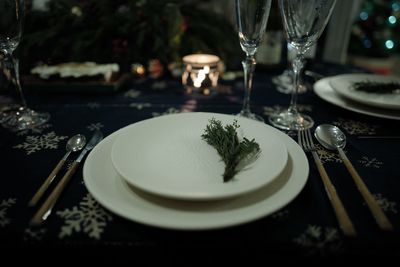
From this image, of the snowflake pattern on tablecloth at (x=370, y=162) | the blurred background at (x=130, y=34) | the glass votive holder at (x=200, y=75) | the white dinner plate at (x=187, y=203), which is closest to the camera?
the white dinner plate at (x=187, y=203)

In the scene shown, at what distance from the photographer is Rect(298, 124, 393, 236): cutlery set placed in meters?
0.34

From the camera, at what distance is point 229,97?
2.85ft

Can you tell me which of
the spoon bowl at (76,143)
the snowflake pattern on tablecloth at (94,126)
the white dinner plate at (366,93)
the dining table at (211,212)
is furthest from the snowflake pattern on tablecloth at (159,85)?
the white dinner plate at (366,93)

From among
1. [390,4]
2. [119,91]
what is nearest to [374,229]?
[119,91]

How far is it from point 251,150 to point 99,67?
625 millimetres

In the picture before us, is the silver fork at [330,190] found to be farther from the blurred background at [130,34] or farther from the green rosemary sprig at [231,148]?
the blurred background at [130,34]

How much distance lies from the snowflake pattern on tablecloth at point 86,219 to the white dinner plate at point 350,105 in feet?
1.99

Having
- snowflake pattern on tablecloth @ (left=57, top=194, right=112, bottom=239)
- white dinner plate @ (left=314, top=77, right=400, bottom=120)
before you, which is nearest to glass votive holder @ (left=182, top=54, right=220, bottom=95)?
white dinner plate @ (left=314, top=77, right=400, bottom=120)

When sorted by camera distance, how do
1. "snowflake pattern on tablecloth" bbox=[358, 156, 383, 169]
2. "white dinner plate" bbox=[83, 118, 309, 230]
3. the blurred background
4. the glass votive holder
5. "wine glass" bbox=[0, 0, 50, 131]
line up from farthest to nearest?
1. the blurred background
2. the glass votive holder
3. "wine glass" bbox=[0, 0, 50, 131]
4. "snowflake pattern on tablecloth" bbox=[358, 156, 383, 169]
5. "white dinner plate" bbox=[83, 118, 309, 230]

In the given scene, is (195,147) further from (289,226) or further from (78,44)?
(78,44)

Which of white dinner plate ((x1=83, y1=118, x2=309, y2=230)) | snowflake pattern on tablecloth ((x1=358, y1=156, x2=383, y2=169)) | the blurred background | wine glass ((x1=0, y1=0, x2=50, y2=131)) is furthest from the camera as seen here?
the blurred background

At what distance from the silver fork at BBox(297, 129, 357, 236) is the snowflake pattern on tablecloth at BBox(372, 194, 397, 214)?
65 millimetres

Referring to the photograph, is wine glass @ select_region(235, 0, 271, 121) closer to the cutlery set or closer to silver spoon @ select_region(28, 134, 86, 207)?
the cutlery set

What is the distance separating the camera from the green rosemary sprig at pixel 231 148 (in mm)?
406
